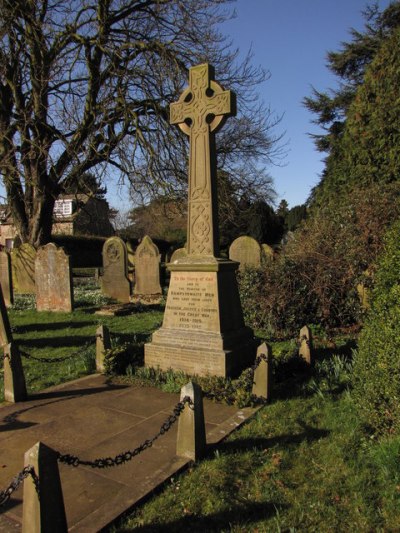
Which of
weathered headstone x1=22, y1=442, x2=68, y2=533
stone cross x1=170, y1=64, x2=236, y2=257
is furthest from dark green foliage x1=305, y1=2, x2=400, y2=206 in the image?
weathered headstone x1=22, y1=442, x2=68, y2=533

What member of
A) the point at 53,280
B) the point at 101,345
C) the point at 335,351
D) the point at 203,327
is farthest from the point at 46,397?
the point at 53,280

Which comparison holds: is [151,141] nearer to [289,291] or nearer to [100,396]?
[289,291]

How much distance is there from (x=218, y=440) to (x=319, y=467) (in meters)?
0.96

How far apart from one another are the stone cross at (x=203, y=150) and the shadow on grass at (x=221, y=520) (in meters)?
3.71

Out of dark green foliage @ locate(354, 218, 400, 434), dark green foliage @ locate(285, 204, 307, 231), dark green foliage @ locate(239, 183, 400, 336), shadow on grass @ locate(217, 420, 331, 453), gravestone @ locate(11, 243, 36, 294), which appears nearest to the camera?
dark green foliage @ locate(354, 218, 400, 434)

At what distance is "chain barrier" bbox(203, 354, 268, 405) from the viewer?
5027 millimetres

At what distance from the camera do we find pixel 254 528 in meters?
2.86

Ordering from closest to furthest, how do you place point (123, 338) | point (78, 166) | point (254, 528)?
point (254, 528)
point (123, 338)
point (78, 166)

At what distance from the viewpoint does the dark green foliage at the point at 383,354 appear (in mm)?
3639

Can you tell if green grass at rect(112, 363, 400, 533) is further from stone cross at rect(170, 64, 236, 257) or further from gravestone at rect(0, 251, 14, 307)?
gravestone at rect(0, 251, 14, 307)

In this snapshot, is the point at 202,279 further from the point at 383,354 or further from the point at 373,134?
the point at 373,134

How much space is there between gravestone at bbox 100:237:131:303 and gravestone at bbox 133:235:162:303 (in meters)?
0.44

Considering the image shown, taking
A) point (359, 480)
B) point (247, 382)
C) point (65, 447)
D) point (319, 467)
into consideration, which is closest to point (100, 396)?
point (65, 447)

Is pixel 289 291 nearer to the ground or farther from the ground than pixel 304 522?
farther from the ground
